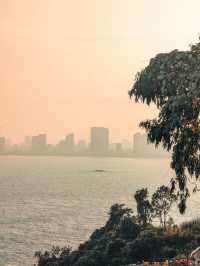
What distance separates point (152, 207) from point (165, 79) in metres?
71.1

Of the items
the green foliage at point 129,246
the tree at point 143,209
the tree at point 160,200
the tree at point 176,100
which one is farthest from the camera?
the tree at point 160,200

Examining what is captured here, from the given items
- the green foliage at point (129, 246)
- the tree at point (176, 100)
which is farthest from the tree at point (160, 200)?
the tree at point (176, 100)

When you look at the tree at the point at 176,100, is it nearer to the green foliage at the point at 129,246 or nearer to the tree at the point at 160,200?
the green foliage at the point at 129,246

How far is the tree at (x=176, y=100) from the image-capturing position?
24.9m

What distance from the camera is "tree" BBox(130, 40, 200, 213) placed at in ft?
81.7

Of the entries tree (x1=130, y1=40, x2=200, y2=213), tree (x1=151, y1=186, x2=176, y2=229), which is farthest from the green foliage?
tree (x1=130, y1=40, x2=200, y2=213)

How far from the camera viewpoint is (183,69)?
2550 cm

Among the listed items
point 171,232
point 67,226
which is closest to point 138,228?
point 171,232

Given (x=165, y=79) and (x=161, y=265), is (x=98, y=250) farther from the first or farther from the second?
(x=165, y=79)

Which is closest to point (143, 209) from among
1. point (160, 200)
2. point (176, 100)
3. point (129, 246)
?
point (160, 200)

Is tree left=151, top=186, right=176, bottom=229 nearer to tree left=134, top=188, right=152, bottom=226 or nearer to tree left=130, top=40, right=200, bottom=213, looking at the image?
tree left=134, top=188, right=152, bottom=226

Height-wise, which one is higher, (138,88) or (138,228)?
(138,88)

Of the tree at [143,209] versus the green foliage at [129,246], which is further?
the tree at [143,209]

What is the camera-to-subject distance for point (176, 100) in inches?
975
